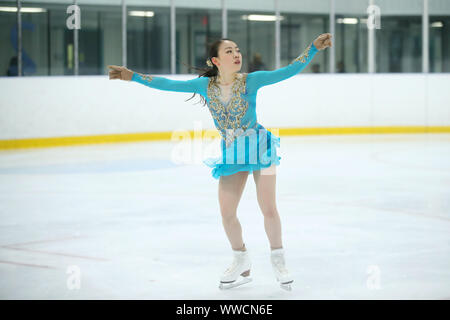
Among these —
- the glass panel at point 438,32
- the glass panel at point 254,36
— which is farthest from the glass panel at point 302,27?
the glass panel at point 438,32

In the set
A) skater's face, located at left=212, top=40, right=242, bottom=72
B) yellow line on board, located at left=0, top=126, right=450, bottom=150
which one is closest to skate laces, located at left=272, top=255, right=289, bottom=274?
skater's face, located at left=212, top=40, right=242, bottom=72

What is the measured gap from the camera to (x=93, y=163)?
11398 millimetres

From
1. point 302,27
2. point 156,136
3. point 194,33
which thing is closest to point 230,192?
point 156,136

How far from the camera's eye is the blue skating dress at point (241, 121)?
432 cm

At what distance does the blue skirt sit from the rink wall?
9.65 metres

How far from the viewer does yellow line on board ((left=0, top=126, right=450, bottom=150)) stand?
13.8 m

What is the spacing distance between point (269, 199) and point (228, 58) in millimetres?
811

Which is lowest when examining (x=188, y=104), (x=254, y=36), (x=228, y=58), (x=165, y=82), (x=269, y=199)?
(x=269, y=199)

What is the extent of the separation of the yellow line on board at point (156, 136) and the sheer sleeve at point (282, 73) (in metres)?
7.72

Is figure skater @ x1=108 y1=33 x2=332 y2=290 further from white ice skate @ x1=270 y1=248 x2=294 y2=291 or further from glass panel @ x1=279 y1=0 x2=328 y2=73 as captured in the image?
glass panel @ x1=279 y1=0 x2=328 y2=73

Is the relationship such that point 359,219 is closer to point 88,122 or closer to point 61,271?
point 61,271

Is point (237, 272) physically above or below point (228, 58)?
below

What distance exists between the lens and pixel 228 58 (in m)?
4.40

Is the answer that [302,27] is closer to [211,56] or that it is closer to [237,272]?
[211,56]
